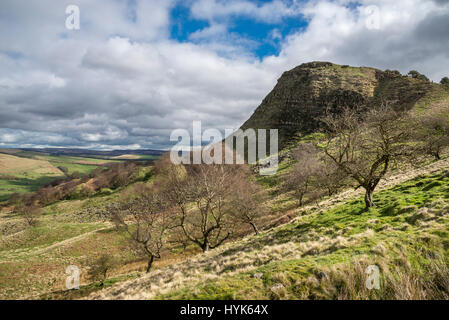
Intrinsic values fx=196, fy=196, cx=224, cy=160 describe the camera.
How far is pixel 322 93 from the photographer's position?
112688 millimetres

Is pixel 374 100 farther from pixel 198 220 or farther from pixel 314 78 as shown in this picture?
pixel 198 220

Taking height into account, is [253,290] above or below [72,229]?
above

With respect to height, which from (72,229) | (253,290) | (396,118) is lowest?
(72,229)

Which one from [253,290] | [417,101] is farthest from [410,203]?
[417,101]

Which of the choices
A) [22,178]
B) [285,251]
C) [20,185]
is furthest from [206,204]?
[22,178]

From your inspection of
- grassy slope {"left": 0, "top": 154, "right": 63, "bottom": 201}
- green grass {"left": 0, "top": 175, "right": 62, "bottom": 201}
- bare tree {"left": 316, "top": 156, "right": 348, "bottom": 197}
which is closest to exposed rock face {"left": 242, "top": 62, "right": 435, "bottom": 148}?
Result: bare tree {"left": 316, "top": 156, "right": 348, "bottom": 197}

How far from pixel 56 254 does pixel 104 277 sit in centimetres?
1538

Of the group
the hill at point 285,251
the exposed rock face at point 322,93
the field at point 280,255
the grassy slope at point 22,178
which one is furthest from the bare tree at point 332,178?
the grassy slope at point 22,178

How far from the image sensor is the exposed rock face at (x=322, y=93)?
10012cm

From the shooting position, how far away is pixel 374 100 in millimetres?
100188

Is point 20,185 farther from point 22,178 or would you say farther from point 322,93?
point 322,93

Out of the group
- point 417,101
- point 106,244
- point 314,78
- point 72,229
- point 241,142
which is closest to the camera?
point 106,244

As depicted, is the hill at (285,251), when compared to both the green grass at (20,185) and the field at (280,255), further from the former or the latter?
the green grass at (20,185)
